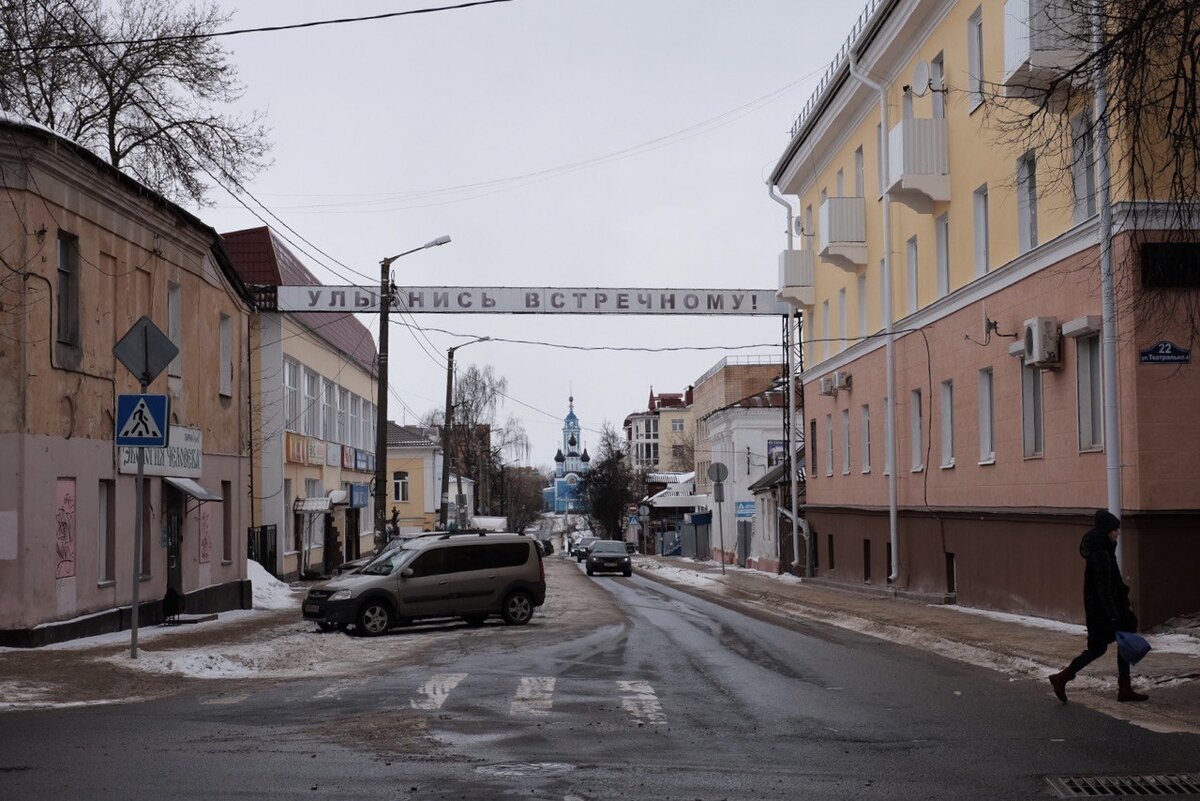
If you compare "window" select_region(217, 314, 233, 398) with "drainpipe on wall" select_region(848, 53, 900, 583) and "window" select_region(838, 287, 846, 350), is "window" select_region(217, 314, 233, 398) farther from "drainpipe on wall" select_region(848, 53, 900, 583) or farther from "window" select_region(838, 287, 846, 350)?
"window" select_region(838, 287, 846, 350)

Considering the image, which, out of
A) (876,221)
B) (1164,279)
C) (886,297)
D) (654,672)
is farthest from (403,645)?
(876,221)

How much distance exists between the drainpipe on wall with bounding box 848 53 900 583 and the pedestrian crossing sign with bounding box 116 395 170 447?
19085 millimetres

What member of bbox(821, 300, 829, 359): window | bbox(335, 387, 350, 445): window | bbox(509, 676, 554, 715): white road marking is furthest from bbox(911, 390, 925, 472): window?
bbox(335, 387, 350, 445): window

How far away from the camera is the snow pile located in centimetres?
2994

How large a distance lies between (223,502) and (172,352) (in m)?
12.9

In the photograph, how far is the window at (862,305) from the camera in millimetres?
34594

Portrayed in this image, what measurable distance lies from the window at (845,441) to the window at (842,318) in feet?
6.25

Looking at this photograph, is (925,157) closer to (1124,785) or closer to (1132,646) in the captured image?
(1132,646)

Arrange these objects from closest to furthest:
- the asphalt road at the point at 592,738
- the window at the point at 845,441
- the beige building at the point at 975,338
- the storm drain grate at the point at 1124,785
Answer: the storm drain grate at the point at 1124,785 → the asphalt road at the point at 592,738 → the beige building at the point at 975,338 → the window at the point at 845,441

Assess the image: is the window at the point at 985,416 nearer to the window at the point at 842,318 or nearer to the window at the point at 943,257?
the window at the point at 943,257

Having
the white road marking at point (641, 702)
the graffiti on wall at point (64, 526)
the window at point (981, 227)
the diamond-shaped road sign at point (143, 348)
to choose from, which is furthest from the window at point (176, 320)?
the window at point (981, 227)

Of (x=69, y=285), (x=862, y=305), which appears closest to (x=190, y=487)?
(x=69, y=285)

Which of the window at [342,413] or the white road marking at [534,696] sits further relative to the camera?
the window at [342,413]

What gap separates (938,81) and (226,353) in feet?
51.2
